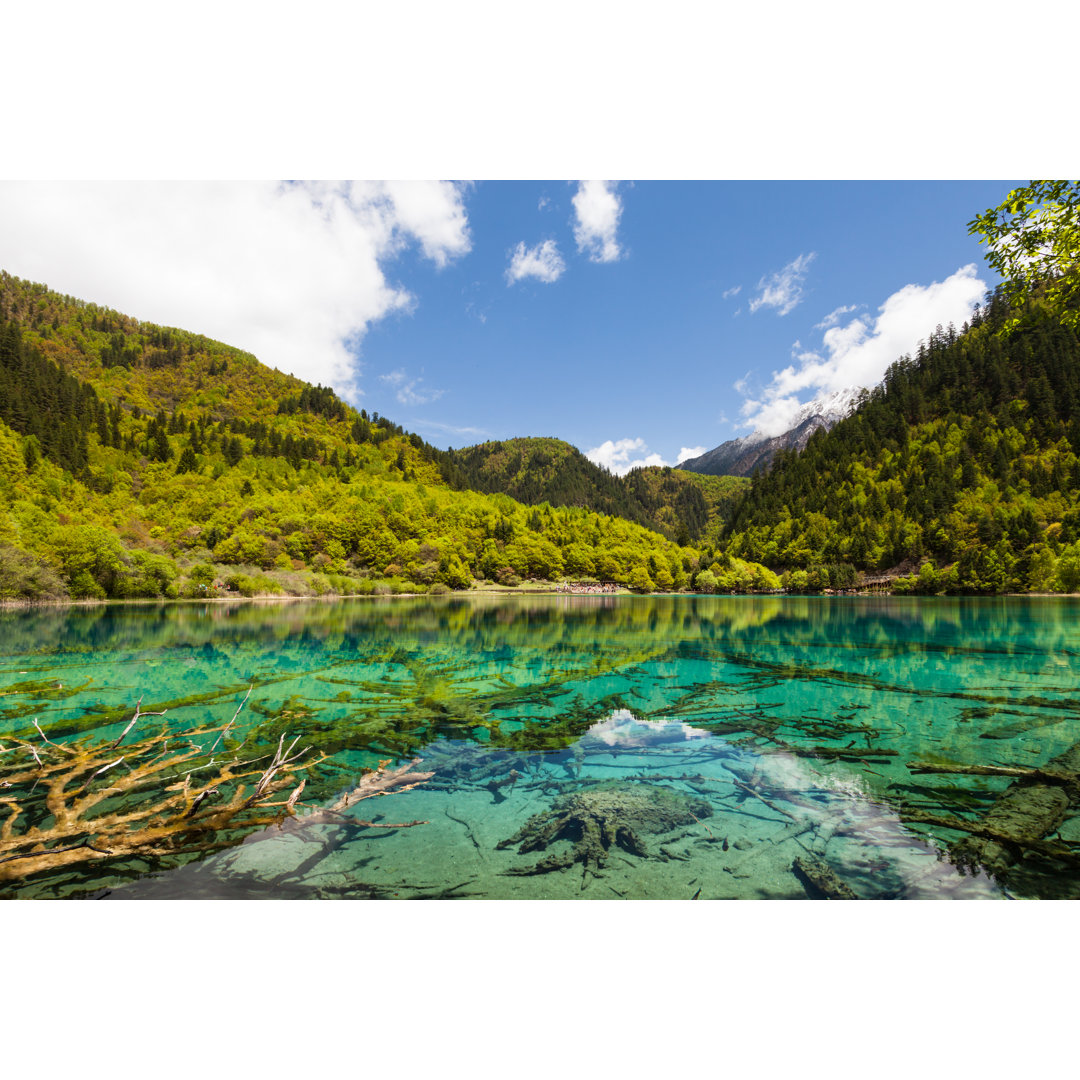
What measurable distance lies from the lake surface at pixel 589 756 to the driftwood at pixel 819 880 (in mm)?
27

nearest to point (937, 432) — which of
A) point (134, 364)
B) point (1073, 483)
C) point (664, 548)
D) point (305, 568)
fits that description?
point (1073, 483)

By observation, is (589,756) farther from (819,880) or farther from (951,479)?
(951,479)

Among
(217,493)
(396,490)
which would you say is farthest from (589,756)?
(396,490)

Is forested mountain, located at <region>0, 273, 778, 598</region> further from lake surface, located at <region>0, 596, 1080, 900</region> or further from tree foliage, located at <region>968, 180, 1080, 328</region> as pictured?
tree foliage, located at <region>968, 180, 1080, 328</region>

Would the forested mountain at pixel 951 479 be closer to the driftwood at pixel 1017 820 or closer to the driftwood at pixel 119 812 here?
the driftwood at pixel 1017 820

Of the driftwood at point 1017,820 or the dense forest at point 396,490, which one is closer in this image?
the driftwood at point 1017,820

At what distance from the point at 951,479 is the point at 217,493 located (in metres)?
136

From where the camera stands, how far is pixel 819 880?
4.20m

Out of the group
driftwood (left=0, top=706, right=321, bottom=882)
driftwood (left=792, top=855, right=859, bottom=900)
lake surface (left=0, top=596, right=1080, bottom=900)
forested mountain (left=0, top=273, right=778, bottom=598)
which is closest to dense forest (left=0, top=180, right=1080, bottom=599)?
forested mountain (left=0, top=273, right=778, bottom=598)

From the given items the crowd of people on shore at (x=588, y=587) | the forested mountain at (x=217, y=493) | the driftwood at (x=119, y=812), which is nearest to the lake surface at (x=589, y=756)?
the driftwood at (x=119, y=812)

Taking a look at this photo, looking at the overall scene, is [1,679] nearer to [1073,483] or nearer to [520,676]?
[520,676]

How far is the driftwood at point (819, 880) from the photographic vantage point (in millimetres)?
4039

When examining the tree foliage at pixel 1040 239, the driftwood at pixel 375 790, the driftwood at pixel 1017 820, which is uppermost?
the tree foliage at pixel 1040 239

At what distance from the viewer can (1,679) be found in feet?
40.8
